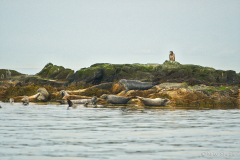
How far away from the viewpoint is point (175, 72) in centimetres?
3944

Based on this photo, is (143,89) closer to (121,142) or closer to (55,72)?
(121,142)

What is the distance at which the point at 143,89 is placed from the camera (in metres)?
29.6

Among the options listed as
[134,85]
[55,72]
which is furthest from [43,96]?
[55,72]

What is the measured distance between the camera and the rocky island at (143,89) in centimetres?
2569

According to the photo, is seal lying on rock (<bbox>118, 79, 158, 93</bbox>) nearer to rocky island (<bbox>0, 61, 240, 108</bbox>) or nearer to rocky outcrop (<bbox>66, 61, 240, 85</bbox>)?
rocky island (<bbox>0, 61, 240, 108</bbox>)

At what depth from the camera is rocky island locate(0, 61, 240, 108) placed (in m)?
25.7

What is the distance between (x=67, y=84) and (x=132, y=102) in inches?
674

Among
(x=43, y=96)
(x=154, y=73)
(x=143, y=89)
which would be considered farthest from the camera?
(x=154, y=73)

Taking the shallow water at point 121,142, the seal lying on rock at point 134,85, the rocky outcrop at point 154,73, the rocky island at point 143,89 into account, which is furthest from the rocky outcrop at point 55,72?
the shallow water at point 121,142

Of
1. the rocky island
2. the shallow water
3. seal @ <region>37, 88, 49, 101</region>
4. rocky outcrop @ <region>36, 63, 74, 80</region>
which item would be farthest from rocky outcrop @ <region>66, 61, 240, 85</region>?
the shallow water

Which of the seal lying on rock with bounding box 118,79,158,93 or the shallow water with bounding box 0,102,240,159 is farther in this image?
the seal lying on rock with bounding box 118,79,158,93

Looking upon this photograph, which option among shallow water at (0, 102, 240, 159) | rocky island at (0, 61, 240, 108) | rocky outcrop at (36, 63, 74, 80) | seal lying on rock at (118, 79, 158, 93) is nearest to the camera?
shallow water at (0, 102, 240, 159)

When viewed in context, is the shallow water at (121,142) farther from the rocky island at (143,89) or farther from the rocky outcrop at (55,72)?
the rocky outcrop at (55,72)

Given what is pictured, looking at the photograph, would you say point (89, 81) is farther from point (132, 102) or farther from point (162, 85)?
point (132, 102)
